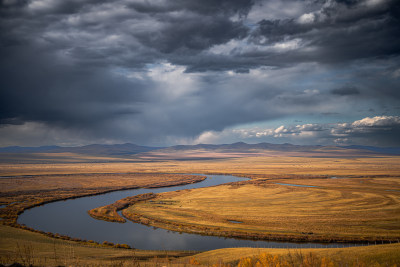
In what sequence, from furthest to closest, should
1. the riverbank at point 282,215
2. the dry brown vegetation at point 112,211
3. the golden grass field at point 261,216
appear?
the dry brown vegetation at point 112,211 → the riverbank at point 282,215 → the golden grass field at point 261,216

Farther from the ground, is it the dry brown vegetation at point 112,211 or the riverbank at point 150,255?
the riverbank at point 150,255

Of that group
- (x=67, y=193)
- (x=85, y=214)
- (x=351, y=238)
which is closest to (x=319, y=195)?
(x=351, y=238)

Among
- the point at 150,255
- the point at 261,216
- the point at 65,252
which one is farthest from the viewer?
the point at 261,216

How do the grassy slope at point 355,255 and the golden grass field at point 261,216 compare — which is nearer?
the grassy slope at point 355,255

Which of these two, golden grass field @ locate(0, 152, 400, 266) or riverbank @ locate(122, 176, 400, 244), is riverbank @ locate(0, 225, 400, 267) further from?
riverbank @ locate(122, 176, 400, 244)

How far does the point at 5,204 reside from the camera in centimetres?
5266

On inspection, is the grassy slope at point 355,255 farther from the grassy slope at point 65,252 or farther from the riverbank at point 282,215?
the riverbank at point 282,215

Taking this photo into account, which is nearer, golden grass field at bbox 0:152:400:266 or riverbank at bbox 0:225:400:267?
riverbank at bbox 0:225:400:267

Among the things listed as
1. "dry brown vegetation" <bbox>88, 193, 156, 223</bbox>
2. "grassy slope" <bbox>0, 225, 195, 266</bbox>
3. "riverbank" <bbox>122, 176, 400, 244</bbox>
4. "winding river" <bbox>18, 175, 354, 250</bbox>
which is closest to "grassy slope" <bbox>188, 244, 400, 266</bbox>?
"grassy slope" <bbox>0, 225, 195, 266</bbox>

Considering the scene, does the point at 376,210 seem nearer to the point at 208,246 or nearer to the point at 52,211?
the point at 208,246

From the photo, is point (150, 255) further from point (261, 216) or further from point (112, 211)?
point (112, 211)

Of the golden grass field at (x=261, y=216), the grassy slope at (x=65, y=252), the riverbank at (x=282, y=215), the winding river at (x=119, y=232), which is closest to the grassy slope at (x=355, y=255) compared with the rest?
the golden grass field at (x=261, y=216)

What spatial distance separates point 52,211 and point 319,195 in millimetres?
53065

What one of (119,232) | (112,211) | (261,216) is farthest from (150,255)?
(112,211)
